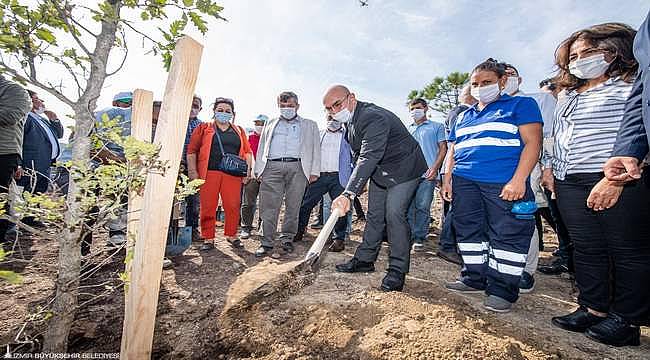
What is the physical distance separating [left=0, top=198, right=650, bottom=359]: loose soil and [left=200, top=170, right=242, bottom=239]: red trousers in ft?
3.24

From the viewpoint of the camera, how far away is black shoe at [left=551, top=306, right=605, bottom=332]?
2.09 m

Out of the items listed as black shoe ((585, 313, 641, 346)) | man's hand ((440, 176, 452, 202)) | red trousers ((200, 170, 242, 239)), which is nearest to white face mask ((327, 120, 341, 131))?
red trousers ((200, 170, 242, 239))

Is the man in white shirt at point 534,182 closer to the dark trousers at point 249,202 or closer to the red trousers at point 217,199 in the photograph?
the red trousers at point 217,199

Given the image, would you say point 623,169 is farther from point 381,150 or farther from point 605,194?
point 381,150

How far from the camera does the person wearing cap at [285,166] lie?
406 cm

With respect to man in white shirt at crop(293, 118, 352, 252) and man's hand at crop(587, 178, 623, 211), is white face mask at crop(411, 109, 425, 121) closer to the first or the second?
man in white shirt at crop(293, 118, 352, 252)

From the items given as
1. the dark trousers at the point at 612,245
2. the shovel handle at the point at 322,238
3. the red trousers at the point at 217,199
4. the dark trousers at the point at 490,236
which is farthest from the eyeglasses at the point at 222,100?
the dark trousers at the point at 612,245

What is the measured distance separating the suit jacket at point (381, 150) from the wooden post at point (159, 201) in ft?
5.01

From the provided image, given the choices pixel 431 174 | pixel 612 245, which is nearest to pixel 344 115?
pixel 431 174

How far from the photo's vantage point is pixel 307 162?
4199mm

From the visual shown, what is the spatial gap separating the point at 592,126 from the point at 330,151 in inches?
132

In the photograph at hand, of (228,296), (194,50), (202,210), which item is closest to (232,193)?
(202,210)

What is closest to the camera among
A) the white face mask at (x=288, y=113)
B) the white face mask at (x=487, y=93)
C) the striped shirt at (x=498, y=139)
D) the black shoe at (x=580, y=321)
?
the black shoe at (x=580, y=321)

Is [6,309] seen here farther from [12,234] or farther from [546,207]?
[546,207]
